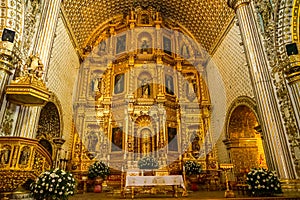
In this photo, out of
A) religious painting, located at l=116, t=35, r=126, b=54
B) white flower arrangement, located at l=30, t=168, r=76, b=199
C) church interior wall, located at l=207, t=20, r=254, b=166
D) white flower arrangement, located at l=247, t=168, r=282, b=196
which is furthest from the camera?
religious painting, located at l=116, t=35, r=126, b=54

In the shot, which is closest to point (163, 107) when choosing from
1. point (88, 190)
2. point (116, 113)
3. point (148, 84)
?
point (148, 84)

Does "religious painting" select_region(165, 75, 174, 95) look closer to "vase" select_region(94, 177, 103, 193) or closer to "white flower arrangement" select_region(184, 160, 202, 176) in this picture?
"white flower arrangement" select_region(184, 160, 202, 176)

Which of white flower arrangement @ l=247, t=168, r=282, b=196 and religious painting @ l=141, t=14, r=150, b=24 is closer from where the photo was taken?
white flower arrangement @ l=247, t=168, r=282, b=196

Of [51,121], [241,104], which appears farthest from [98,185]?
[241,104]

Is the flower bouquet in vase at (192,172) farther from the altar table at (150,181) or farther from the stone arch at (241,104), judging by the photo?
the altar table at (150,181)

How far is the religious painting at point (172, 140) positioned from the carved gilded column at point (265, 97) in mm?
6968

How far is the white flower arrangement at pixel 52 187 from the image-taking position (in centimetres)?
501

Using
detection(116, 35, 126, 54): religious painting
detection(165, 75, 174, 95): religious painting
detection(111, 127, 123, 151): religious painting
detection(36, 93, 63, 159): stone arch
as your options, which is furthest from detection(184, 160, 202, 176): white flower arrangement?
detection(116, 35, 126, 54): religious painting

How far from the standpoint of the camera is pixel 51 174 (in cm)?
520

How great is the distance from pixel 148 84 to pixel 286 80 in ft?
30.9

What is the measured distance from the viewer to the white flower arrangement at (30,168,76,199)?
5008 mm

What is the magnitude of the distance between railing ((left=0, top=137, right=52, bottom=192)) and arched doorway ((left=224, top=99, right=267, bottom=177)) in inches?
366

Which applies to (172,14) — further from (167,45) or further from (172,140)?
(172,140)

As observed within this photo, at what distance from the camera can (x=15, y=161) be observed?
16.3 feet
